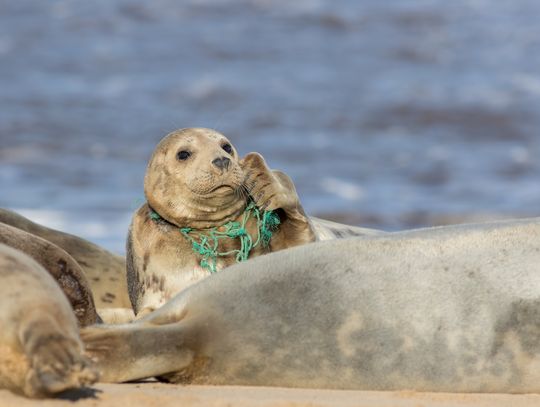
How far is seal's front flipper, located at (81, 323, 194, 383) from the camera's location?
4191 millimetres

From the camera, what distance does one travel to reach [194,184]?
5.86m

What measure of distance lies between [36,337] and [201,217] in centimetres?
227

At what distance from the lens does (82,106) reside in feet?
54.9

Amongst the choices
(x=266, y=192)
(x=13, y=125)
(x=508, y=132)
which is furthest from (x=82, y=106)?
(x=266, y=192)

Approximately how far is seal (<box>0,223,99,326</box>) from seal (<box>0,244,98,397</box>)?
894 mm

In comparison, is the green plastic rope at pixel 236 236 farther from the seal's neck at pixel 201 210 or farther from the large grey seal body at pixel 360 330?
the large grey seal body at pixel 360 330

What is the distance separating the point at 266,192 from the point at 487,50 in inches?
573

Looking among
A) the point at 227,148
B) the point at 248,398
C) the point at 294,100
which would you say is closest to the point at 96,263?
the point at 227,148

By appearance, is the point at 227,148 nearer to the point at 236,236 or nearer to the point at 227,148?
the point at 227,148

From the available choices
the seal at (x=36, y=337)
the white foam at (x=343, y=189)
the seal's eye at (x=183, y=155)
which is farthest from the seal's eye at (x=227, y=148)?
the white foam at (x=343, y=189)

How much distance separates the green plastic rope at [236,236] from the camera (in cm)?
573

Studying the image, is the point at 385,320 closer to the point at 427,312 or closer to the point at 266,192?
the point at 427,312

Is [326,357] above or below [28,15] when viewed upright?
below

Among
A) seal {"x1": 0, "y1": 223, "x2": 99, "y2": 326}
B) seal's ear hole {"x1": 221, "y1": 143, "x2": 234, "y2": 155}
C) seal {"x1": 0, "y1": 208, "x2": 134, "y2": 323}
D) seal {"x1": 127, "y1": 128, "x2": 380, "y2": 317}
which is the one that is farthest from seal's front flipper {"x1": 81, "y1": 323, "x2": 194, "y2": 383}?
seal {"x1": 0, "y1": 208, "x2": 134, "y2": 323}
